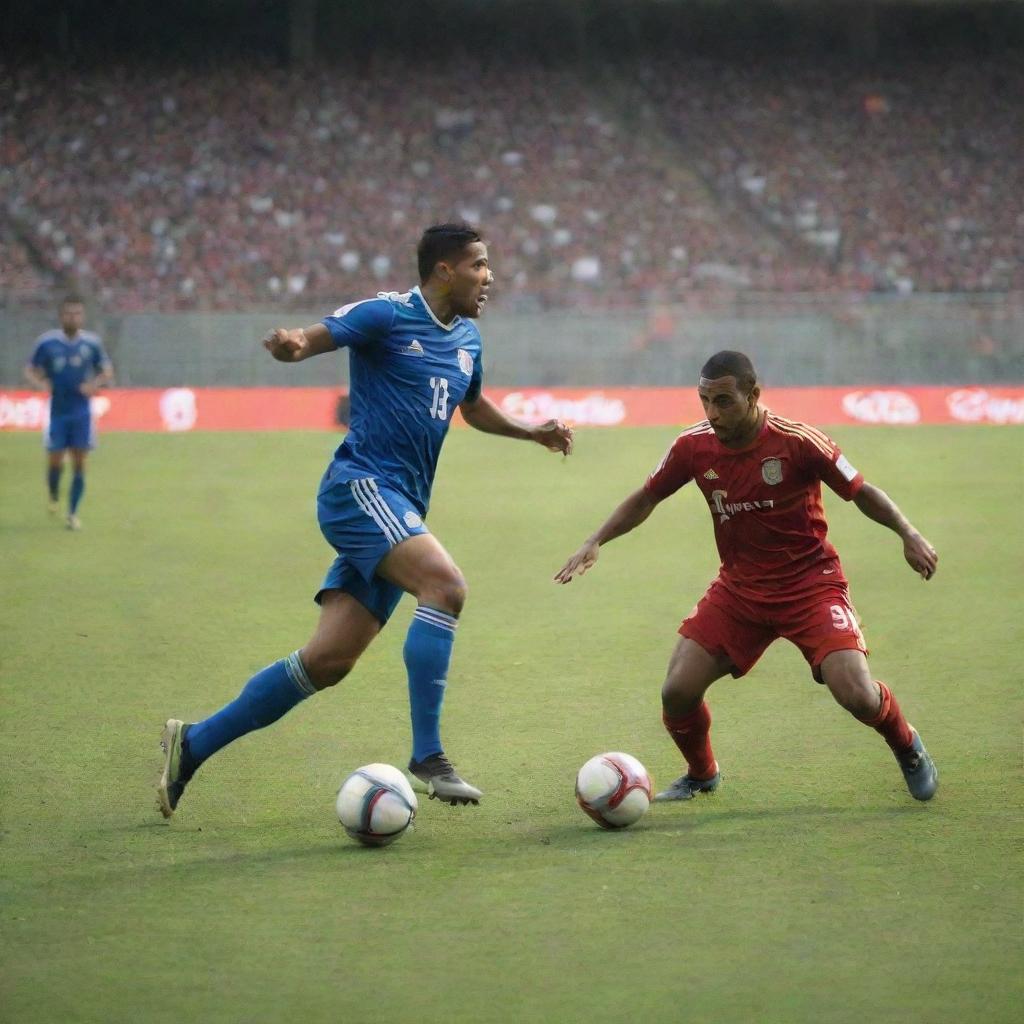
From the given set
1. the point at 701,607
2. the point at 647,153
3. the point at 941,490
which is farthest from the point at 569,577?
the point at 647,153

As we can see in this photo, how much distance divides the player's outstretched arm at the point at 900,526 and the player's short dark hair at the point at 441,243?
1.63m

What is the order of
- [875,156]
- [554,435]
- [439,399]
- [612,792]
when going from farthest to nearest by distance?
[875,156], [554,435], [439,399], [612,792]

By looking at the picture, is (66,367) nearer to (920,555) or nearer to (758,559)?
(758,559)

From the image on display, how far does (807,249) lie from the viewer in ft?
104

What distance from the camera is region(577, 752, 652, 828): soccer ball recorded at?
4988 mm

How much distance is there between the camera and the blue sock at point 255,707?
5.11 metres

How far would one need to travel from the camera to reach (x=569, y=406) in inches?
928

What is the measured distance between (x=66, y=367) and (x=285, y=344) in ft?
32.9

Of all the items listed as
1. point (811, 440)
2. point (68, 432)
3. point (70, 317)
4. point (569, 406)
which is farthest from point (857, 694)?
point (569, 406)

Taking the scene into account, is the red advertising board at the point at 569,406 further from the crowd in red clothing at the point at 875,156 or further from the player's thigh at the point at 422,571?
the player's thigh at the point at 422,571

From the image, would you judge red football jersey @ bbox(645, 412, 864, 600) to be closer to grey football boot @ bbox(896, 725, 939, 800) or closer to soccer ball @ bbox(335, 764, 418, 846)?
grey football boot @ bbox(896, 725, 939, 800)

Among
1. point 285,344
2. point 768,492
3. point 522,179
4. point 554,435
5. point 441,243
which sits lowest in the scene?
point 768,492

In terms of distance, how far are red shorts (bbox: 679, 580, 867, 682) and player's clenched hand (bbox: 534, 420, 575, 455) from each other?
35.7 inches

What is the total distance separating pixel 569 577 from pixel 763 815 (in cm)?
104
